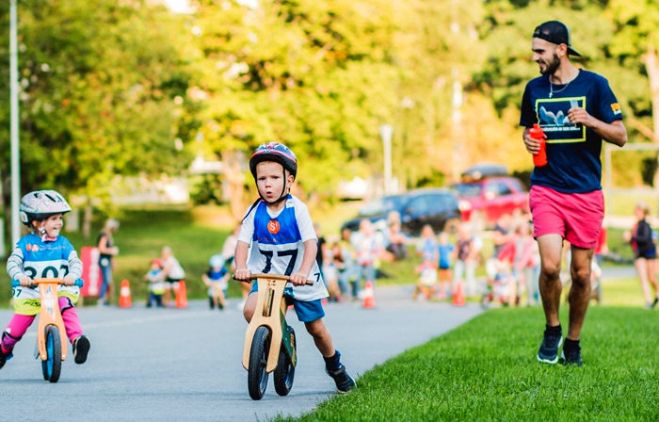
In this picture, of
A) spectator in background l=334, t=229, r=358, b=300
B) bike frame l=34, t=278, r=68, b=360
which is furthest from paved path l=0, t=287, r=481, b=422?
spectator in background l=334, t=229, r=358, b=300

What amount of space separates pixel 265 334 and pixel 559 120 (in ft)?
8.65

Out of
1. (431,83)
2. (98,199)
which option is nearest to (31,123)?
(98,199)

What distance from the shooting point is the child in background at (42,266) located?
33.6ft

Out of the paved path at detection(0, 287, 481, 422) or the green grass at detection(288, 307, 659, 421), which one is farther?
the paved path at detection(0, 287, 481, 422)

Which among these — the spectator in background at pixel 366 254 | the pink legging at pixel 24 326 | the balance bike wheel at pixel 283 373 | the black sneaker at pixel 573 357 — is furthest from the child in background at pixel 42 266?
the spectator in background at pixel 366 254

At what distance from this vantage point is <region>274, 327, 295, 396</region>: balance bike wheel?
8602 millimetres

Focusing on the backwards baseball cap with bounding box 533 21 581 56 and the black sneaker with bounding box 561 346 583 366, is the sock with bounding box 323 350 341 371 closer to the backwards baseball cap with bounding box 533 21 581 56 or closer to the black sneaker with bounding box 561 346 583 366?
the black sneaker with bounding box 561 346 583 366

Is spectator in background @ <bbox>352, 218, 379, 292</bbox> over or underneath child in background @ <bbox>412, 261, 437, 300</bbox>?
over

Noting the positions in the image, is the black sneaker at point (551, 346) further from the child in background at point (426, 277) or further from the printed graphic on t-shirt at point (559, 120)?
the child in background at point (426, 277)

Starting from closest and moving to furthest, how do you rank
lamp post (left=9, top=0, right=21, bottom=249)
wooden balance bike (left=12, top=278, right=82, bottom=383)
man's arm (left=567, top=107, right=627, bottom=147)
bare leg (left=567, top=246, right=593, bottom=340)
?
man's arm (left=567, top=107, right=627, bottom=147)
bare leg (left=567, top=246, right=593, bottom=340)
wooden balance bike (left=12, top=278, right=82, bottom=383)
lamp post (left=9, top=0, right=21, bottom=249)

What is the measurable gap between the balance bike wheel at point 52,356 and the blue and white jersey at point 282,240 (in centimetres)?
198

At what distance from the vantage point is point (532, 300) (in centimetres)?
2461

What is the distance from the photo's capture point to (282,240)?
858 cm

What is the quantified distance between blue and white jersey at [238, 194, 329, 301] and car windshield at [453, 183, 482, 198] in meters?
39.6
